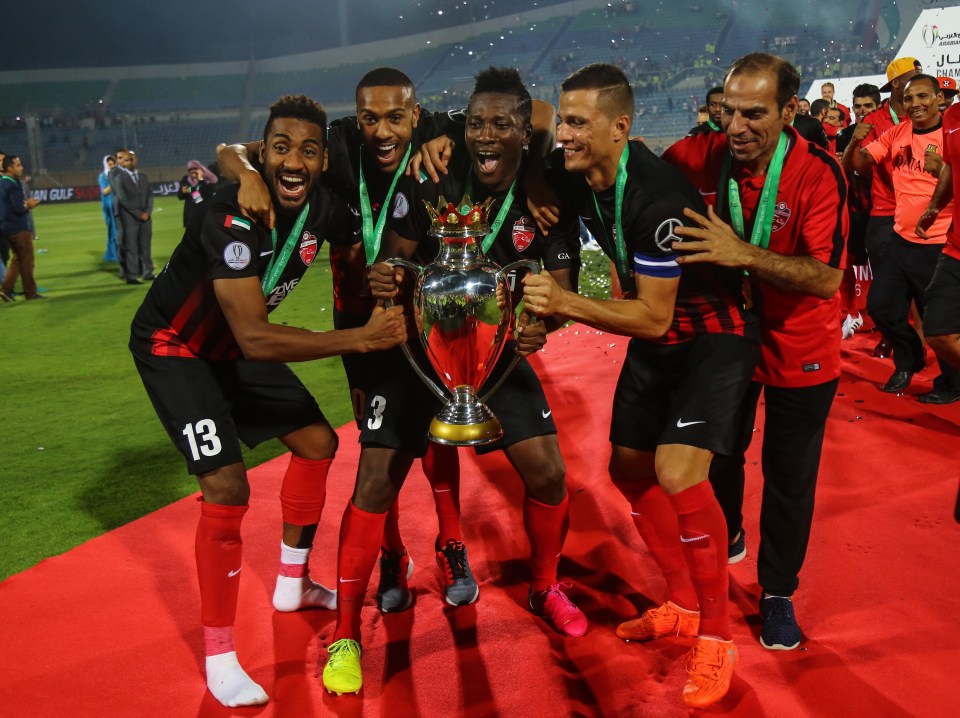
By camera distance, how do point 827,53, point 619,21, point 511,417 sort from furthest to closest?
1. point 619,21
2. point 827,53
3. point 511,417

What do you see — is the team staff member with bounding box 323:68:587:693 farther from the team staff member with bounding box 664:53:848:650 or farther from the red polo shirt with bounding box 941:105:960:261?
the red polo shirt with bounding box 941:105:960:261

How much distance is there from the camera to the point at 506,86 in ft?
9.72

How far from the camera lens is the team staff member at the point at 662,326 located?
2.71 metres

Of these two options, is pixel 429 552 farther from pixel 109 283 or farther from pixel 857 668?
pixel 109 283

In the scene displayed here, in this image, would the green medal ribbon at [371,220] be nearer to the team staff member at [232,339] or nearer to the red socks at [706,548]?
the team staff member at [232,339]

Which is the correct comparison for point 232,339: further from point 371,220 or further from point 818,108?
point 818,108

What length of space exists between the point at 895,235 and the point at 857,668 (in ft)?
14.0

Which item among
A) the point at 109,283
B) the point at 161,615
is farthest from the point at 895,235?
the point at 109,283

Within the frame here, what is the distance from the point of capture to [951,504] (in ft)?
13.3

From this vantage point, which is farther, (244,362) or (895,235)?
(895,235)

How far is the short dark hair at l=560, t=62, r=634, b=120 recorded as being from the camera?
2766 millimetres

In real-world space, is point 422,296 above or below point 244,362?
above

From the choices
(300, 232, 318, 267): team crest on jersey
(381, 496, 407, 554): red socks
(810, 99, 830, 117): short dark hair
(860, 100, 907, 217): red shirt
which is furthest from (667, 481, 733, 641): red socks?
(810, 99, 830, 117): short dark hair

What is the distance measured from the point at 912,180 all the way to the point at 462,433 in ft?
16.5
